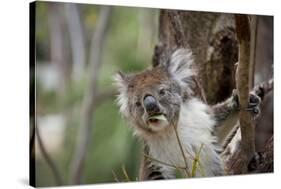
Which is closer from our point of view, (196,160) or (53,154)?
(53,154)

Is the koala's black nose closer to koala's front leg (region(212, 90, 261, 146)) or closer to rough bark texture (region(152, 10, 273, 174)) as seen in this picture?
rough bark texture (region(152, 10, 273, 174))

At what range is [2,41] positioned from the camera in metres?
4.78

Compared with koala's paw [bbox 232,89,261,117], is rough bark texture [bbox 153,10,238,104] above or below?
above

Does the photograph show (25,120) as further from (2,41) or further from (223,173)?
(223,173)

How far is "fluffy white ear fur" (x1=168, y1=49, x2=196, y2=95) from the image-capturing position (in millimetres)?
5191

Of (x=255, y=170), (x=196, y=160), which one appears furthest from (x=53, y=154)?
(x=255, y=170)

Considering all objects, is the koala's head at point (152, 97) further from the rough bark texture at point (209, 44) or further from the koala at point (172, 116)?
the rough bark texture at point (209, 44)

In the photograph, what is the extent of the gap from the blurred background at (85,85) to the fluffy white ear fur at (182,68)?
205mm

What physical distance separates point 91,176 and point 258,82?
1.67 m

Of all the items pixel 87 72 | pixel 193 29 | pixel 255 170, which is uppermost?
pixel 193 29

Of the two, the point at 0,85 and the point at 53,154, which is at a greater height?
the point at 0,85

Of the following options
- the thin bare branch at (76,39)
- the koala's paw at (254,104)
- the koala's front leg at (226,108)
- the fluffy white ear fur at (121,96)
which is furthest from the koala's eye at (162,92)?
the koala's paw at (254,104)

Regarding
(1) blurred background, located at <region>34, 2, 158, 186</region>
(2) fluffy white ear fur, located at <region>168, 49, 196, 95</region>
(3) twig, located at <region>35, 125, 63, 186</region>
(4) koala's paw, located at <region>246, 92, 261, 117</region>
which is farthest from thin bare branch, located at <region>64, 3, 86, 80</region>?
(4) koala's paw, located at <region>246, 92, 261, 117</region>

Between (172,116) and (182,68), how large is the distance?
423 millimetres
